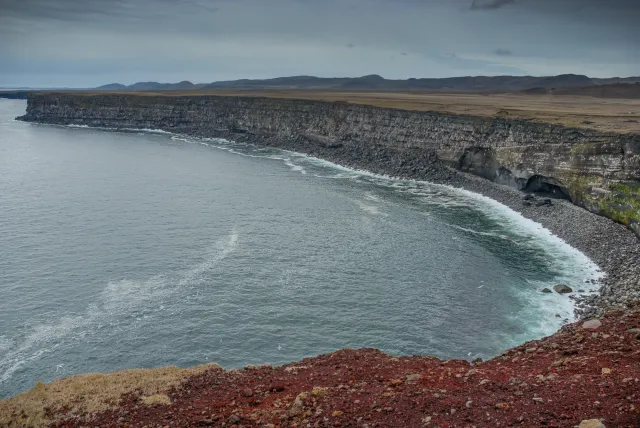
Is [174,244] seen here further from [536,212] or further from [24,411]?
[536,212]

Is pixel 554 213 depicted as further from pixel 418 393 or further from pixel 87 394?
pixel 87 394

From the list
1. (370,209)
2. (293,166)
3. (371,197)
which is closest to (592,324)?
(370,209)

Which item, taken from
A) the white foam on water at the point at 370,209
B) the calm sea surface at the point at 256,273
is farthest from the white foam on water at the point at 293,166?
the white foam on water at the point at 370,209

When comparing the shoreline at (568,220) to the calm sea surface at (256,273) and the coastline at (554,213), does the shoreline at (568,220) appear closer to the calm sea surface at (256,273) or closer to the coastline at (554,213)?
the coastline at (554,213)

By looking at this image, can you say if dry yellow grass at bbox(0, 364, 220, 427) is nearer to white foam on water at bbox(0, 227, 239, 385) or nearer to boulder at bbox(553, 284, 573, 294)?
white foam on water at bbox(0, 227, 239, 385)

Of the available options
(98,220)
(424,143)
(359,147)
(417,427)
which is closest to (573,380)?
(417,427)

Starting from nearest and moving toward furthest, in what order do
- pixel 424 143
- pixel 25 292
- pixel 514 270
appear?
pixel 25 292 → pixel 514 270 → pixel 424 143
